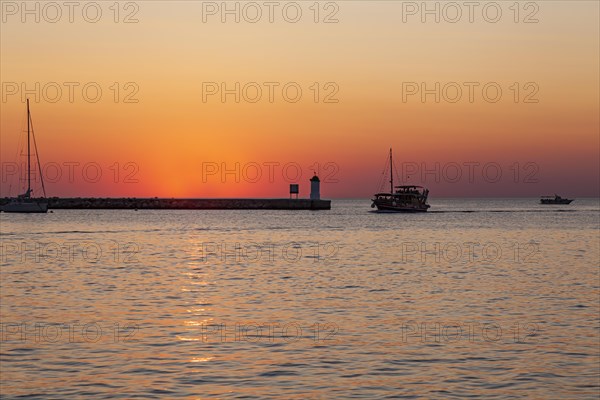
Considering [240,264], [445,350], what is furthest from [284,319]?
[240,264]

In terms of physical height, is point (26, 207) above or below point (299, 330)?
above

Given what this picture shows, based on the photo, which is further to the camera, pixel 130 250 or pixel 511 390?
pixel 130 250

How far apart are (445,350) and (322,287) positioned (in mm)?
15719

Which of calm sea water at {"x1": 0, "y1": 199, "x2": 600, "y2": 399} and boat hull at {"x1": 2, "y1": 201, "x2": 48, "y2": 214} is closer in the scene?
calm sea water at {"x1": 0, "y1": 199, "x2": 600, "y2": 399}

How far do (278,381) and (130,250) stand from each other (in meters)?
48.8

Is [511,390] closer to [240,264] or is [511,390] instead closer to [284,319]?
[284,319]

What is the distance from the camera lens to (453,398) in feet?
52.4

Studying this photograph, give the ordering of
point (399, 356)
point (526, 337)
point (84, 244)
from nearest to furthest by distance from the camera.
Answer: point (399, 356) → point (526, 337) → point (84, 244)

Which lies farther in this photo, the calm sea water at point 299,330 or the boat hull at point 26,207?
the boat hull at point 26,207

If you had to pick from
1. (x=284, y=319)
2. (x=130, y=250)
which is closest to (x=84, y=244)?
(x=130, y=250)

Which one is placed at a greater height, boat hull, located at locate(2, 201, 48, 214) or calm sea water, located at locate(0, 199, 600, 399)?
boat hull, located at locate(2, 201, 48, 214)

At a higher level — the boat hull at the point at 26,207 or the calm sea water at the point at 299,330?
the boat hull at the point at 26,207

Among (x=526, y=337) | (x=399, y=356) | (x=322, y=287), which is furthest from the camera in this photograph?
(x=322, y=287)

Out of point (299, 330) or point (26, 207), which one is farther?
point (26, 207)
